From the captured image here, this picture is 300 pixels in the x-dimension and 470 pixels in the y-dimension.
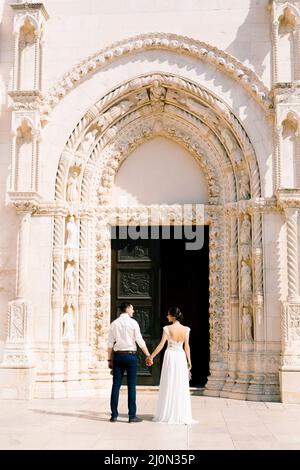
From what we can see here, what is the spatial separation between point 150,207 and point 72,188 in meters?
1.45

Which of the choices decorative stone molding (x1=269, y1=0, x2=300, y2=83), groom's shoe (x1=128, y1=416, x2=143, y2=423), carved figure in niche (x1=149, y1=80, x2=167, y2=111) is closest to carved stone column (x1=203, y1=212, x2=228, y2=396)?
carved figure in niche (x1=149, y1=80, x2=167, y2=111)

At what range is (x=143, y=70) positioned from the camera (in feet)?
35.0

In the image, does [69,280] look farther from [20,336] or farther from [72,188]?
[72,188]

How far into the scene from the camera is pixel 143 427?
7188mm

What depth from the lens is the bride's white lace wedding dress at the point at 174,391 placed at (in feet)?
24.6

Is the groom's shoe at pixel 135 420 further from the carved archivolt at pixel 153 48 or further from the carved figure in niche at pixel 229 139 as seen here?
the carved archivolt at pixel 153 48

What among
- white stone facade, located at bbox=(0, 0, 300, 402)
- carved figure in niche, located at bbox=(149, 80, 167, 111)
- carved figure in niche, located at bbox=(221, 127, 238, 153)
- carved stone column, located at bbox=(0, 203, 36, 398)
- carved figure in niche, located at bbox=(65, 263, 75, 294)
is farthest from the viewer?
carved figure in niche, located at bbox=(149, 80, 167, 111)

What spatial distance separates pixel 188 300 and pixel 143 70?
435 cm

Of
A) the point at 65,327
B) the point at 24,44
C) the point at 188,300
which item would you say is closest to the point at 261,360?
the point at 188,300

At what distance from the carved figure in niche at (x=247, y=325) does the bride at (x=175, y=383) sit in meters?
2.26

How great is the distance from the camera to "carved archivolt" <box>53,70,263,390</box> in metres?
10.2

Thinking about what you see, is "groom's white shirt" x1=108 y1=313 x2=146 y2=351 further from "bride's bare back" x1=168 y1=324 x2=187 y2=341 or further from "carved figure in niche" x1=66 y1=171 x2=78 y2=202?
"carved figure in niche" x1=66 y1=171 x2=78 y2=202

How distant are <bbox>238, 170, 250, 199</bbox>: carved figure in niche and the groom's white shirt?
3.67m

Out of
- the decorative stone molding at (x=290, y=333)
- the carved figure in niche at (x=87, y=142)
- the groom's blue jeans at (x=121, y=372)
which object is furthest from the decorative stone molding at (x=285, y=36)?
the groom's blue jeans at (x=121, y=372)
